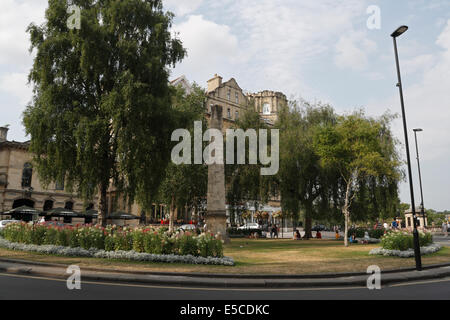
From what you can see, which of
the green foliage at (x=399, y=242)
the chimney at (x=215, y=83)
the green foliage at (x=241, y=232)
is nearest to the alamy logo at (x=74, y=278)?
the green foliage at (x=399, y=242)

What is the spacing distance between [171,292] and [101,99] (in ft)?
42.0

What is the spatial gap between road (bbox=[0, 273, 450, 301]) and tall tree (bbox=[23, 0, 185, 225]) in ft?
30.4

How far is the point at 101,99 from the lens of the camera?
712 inches

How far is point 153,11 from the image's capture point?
21438mm

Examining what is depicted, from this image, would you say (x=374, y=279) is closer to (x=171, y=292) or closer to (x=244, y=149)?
(x=171, y=292)

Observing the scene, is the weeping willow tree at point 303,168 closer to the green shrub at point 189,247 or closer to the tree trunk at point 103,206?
the tree trunk at point 103,206

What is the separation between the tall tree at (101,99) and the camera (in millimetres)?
17656

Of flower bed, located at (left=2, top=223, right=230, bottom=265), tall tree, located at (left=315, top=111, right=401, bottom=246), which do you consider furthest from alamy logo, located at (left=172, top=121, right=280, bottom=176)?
flower bed, located at (left=2, top=223, right=230, bottom=265)

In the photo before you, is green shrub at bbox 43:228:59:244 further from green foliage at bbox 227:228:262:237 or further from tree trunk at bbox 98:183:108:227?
green foliage at bbox 227:228:262:237

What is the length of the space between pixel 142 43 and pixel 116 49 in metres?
1.80

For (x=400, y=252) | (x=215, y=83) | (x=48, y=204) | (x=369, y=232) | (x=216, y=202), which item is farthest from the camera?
(x=215, y=83)

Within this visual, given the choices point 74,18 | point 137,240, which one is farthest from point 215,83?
point 137,240

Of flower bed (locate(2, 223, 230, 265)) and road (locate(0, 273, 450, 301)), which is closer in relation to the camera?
road (locate(0, 273, 450, 301))

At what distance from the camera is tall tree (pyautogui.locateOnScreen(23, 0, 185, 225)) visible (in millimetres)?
17656
